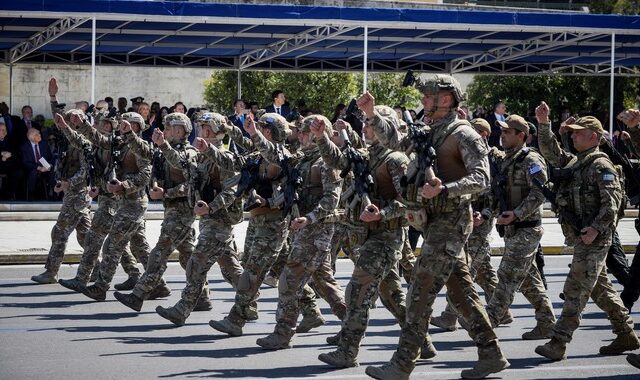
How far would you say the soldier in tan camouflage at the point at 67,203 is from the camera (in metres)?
13.7

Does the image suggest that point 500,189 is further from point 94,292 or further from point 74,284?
point 74,284

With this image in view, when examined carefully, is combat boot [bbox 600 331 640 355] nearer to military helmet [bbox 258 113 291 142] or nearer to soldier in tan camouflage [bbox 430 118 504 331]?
soldier in tan camouflage [bbox 430 118 504 331]

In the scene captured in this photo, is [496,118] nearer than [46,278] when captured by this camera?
No

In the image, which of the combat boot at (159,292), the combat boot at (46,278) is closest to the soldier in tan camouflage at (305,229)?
the combat boot at (159,292)

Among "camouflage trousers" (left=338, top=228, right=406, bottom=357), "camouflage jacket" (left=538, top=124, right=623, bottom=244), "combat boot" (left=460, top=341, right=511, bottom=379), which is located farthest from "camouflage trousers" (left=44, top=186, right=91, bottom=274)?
"combat boot" (left=460, top=341, right=511, bottom=379)

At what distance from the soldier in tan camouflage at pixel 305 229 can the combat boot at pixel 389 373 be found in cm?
162

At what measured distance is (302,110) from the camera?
20562mm

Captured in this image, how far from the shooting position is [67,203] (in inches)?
543

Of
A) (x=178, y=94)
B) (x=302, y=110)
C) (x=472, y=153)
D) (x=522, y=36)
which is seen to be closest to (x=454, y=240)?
(x=472, y=153)

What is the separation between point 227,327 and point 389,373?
264 cm

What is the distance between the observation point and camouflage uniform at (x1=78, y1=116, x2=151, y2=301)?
1259 cm

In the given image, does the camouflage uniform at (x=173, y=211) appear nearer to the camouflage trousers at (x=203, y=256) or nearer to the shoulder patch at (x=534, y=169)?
the camouflage trousers at (x=203, y=256)

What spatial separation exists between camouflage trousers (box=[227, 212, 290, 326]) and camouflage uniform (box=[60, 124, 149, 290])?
9.39 ft

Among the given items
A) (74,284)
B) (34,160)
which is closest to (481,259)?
(74,284)
